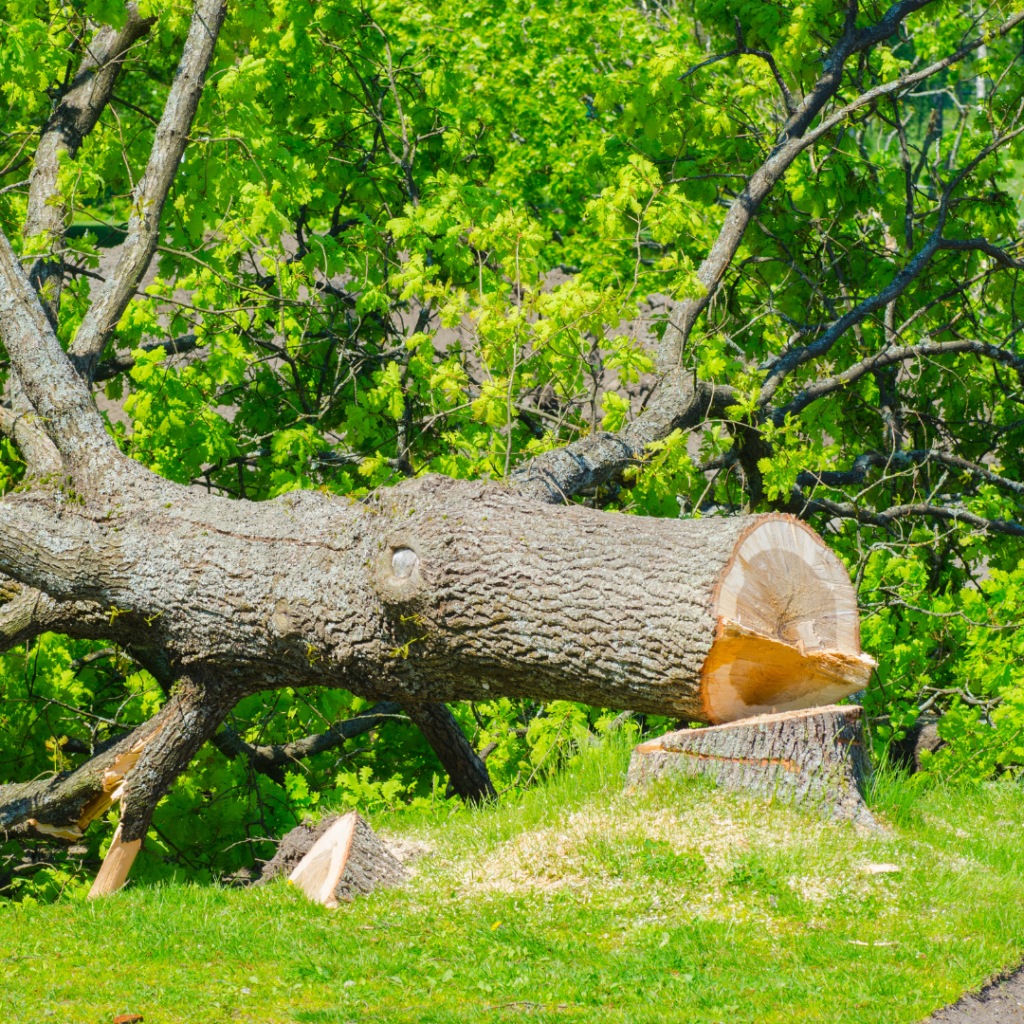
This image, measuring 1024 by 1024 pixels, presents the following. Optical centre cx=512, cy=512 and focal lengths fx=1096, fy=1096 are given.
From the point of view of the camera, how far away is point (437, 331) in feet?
26.6

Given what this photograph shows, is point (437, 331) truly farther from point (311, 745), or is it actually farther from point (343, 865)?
point (343, 865)

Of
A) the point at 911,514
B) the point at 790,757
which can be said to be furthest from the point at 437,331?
the point at 790,757

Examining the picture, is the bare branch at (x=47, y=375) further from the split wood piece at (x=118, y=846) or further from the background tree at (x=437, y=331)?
the split wood piece at (x=118, y=846)

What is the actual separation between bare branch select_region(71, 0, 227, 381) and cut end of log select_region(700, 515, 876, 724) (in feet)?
13.4

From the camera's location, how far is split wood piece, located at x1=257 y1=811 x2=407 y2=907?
473 centimetres

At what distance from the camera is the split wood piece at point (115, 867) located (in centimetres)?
546

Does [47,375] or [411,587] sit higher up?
[47,375]

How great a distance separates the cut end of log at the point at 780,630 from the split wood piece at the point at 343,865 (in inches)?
62.7

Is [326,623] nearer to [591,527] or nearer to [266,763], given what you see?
[591,527]

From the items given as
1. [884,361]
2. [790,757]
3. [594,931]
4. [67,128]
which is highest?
[67,128]

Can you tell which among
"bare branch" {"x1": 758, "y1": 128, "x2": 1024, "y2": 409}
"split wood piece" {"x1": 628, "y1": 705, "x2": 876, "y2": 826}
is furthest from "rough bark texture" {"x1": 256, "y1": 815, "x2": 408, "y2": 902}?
"bare branch" {"x1": 758, "y1": 128, "x2": 1024, "y2": 409}

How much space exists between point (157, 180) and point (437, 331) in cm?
229

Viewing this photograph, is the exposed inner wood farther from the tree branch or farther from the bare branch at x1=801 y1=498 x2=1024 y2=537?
the bare branch at x1=801 y1=498 x2=1024 y2=537

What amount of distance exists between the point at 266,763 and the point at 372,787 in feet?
3.02
